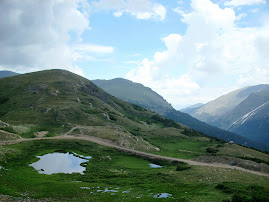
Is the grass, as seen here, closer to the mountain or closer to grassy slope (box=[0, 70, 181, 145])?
the mountain

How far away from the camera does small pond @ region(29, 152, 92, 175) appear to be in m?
65.9

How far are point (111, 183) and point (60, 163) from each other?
29641mm

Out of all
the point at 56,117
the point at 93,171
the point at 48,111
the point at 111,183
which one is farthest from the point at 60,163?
the point at 48,111

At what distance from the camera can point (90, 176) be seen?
59031 millimetres

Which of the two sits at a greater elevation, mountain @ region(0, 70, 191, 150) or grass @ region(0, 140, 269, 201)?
mountain @ region(0, 70, 191, 150)

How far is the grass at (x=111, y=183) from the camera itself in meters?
41.4

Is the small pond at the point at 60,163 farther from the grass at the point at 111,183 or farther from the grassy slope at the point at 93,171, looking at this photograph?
the grassy slope at the point at 93,171

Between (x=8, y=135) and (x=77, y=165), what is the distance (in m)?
43.1

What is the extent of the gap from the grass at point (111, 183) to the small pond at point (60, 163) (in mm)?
2854

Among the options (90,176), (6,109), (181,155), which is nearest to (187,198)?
(90,176)

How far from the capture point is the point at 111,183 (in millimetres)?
52844

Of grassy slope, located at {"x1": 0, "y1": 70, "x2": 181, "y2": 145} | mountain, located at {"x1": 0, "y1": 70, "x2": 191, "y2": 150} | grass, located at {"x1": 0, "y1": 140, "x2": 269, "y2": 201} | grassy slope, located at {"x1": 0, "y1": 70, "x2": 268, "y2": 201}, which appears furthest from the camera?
grassy slope, located at {"x1": 0, "y1": 70, "x2": 181, "y2": 145}

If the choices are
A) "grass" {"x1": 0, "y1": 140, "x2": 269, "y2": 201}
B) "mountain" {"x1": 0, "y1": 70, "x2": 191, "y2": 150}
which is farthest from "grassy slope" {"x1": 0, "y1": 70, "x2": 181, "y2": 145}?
"grass" {"x1": 0, "y1": 140, "x2": 269, "y2": 201}

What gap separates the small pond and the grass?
9.36 feet
